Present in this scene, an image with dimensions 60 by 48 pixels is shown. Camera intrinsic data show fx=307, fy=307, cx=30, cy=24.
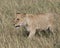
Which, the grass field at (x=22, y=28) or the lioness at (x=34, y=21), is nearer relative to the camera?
the grass field at (x=22, y=28)

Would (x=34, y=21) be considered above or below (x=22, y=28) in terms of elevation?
above

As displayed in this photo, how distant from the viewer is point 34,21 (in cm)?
884

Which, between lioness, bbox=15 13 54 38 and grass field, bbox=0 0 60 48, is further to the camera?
lioness, bbox=15 13 54 38

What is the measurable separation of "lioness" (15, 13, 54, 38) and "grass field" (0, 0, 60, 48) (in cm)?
22

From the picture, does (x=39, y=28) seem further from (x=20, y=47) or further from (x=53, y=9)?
(x=53, y=9)

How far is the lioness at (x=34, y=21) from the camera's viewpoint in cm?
850

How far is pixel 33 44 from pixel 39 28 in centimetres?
85

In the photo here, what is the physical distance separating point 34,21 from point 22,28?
1.90 ft

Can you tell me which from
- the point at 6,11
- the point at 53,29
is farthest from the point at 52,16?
the point at 6,11

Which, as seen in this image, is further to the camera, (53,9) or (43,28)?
(53,9)

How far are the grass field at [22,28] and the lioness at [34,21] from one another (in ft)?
0.71

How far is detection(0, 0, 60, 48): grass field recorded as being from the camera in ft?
27.0

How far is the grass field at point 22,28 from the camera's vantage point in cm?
823

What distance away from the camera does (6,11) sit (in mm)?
10688
